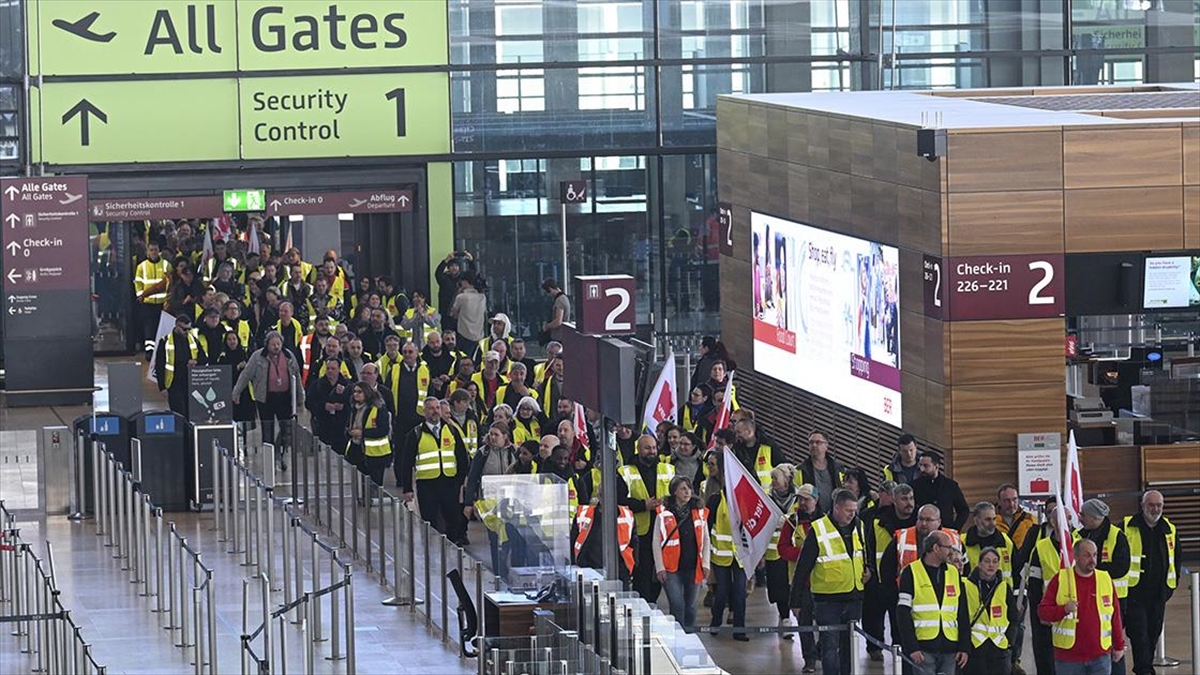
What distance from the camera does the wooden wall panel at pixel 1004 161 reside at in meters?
23.9

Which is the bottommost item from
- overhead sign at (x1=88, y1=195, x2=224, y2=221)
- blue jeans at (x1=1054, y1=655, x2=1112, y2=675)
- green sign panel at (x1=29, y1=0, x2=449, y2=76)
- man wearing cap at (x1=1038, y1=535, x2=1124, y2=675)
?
blue jeans at (x1=1054, y1=655, x2=1112, y2=675)

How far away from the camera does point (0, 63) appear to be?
122ft

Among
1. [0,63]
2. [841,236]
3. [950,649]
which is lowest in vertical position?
[950,649]

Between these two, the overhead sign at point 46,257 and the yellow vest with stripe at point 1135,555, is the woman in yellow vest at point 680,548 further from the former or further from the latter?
the overhead sign at point 46,257

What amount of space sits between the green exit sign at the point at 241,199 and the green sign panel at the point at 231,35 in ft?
5.99

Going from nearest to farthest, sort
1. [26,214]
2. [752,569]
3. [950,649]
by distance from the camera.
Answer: [950,649] < [752,569] < [26,214]

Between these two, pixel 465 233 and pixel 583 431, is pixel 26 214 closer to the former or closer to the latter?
pixel 465 233

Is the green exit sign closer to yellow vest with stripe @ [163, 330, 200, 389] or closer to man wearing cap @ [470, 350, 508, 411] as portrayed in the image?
yellow vest with stripe @ [163, 330, 200, 389]

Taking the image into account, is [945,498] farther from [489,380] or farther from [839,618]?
[489,380]

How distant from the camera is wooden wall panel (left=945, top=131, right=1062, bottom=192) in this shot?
2389 cm

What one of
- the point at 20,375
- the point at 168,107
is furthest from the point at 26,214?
the point at 168,107

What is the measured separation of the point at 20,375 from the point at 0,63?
5102 mm

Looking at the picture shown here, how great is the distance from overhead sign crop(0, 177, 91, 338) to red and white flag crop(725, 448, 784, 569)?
1587cm

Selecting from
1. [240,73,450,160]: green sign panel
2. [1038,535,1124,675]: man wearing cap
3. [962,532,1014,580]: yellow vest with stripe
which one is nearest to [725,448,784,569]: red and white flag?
[962,532,1014,580]: yellow vest with stripe
